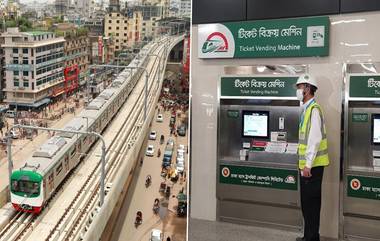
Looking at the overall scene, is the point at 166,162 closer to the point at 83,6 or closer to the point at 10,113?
the point at 10,113

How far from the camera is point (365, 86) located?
410 centimetres

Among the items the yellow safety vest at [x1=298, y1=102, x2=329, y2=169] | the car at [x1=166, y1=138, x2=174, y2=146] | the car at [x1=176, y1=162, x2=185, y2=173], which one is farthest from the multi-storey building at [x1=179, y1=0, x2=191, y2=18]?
the yellow safety vest at [x1=298, y1=102, x2=329, y2=169]

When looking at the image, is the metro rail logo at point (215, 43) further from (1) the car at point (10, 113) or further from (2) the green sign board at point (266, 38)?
(1) the car at point (10, 113)

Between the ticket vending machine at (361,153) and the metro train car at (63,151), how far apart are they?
1923mm

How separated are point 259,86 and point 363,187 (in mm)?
1292

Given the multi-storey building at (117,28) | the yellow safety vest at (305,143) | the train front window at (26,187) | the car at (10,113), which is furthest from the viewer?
the multi-storey building at (117,28)

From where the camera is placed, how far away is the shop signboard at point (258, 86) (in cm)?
443

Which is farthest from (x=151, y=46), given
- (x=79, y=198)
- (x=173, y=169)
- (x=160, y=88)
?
(x=79, y=198)

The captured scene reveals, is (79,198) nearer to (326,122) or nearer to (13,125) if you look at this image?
(13,125)

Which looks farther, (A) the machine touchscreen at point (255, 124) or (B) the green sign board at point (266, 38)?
(A) the machine touchscreen at point (255, 124)

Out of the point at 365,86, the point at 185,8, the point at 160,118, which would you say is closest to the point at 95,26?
the point at 185,8

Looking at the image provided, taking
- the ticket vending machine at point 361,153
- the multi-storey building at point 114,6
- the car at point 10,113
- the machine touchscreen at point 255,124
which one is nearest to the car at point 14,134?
the car at point 10,113

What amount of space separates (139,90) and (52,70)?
81cm

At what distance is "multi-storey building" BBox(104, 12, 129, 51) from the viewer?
456 centimetres
